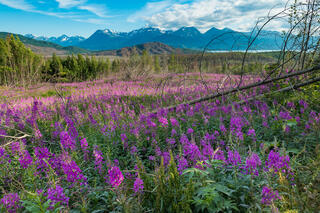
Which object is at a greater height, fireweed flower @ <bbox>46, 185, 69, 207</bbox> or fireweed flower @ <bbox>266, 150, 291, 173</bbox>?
fireweed flower @ <bbox>266, 150, 291, 173</bbox>

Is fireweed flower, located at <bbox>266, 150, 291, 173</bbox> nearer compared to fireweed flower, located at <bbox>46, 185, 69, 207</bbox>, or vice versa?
fireweed flower, located at <bbox>46, 185, 69, 207</bbox>

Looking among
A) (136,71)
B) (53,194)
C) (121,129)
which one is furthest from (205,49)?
(136,71)

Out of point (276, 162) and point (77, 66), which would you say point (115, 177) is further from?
point (77, 66)

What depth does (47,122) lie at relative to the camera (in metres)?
5.86

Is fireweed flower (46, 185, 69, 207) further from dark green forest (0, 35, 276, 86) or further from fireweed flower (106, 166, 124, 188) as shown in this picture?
dark green forest (0, 35, 276, 86)

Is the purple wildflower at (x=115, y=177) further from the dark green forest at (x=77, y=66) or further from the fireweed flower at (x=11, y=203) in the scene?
the dark green forest at (x=77, y=66)

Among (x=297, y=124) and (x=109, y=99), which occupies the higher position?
(x=297, y=124)

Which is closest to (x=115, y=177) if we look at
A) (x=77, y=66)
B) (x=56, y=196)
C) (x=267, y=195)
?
(x=56, y=196)

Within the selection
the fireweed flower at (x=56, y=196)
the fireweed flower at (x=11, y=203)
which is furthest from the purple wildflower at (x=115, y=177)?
the fireweed flower at (x=11, y=203)

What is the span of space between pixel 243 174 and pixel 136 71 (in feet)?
55.4

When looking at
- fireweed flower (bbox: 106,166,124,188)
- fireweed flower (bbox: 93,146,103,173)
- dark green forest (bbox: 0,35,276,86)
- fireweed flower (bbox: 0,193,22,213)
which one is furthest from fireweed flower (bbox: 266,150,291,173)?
dark green forest (bbox: 0,35,276,86)

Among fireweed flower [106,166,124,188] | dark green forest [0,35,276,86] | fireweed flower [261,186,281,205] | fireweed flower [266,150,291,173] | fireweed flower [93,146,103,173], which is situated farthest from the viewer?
dark green forest [0,35,276,86]

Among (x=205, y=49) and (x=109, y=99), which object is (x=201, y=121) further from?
(x=109, y=99)

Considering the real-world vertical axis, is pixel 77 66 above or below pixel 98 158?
above
